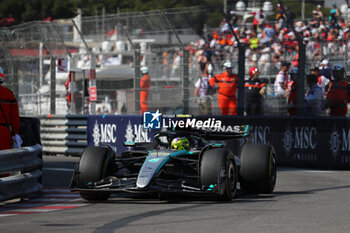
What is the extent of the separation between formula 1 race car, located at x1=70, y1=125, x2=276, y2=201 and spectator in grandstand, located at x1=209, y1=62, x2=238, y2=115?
559cm

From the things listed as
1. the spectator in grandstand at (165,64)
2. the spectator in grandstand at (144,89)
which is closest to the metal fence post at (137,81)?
the spectator in grandstand at (144,89)

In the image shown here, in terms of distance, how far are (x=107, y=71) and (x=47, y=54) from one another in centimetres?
406

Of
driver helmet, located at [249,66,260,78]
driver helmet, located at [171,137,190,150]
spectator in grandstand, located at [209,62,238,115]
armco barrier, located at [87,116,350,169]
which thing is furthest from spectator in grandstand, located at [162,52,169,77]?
driver helmet, located at [171,137,190,150]

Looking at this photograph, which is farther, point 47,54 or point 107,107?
point 47,54

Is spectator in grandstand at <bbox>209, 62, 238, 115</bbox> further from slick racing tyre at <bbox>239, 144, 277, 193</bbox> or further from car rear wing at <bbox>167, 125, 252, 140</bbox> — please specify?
slick racing tyre at <bbox>239, 144, 277, 193</bbox>

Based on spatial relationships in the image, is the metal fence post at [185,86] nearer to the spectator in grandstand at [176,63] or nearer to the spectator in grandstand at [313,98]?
the spectator in grandstand at [176,63]

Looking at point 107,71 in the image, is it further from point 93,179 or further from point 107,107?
point 93,179

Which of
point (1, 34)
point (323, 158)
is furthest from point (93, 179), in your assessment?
point (1, 34)

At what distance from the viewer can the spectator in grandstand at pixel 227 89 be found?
1578 cm

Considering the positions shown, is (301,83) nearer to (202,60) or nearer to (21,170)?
(202,60)

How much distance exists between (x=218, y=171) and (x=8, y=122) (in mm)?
3045

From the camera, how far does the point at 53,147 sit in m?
17.4

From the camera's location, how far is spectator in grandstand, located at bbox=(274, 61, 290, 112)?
14977 mm

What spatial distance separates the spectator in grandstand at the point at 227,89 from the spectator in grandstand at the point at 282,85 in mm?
932
